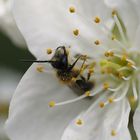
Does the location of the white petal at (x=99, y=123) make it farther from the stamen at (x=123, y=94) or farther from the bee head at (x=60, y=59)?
the bee head at (x=60, y=59)

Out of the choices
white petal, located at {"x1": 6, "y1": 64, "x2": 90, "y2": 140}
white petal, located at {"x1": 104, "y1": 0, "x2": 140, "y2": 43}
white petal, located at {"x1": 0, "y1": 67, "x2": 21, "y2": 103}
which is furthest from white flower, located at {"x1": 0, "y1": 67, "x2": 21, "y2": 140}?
white petal, located at {"x1": 104, "y1": 0, "x2": 140, "y2": 43}

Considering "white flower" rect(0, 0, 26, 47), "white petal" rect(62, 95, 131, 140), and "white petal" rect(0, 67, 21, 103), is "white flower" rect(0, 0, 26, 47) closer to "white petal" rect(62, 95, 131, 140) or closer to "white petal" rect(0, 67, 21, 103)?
"white petal" rect(0, 67, 21, 103)

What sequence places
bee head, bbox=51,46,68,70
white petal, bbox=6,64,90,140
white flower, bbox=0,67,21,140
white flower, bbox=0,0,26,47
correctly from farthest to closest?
white flower, bbox=0,67,21,140 → white flower, bbox=0,0,26,47 → white petal, bbox=6,64,90,140 → bee head, bbox=51,46,68,70

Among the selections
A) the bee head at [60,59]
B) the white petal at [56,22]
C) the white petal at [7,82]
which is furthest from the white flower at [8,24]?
the bee head at [60,59]

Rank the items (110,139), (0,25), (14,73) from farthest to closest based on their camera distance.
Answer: (14,73) < (0,25) < (110,139)

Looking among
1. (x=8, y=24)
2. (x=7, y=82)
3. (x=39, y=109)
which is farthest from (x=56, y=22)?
(x=7, y=82)

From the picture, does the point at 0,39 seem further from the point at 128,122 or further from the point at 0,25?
the point at 128,122

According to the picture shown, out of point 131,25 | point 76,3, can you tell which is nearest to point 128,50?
point 131,25
